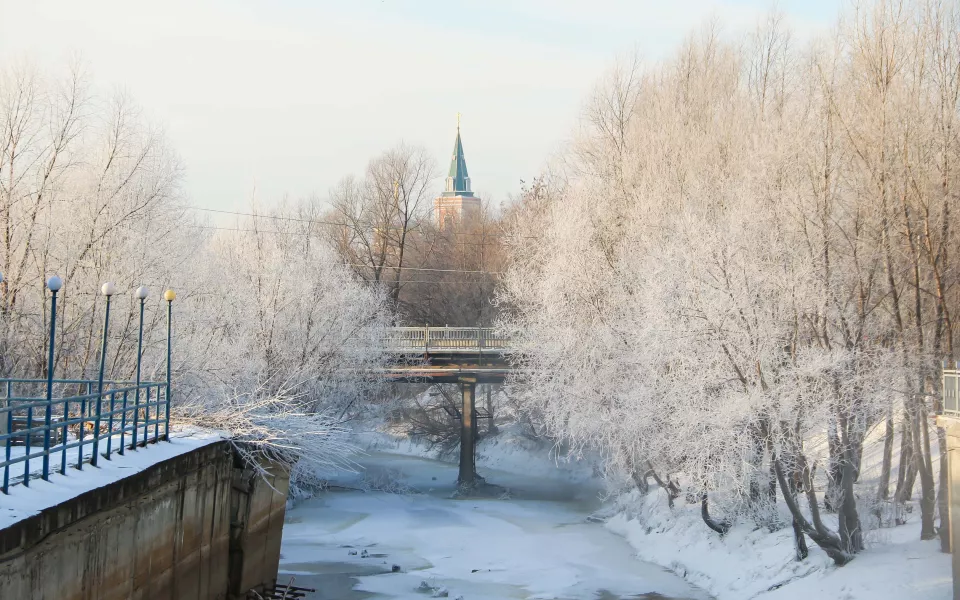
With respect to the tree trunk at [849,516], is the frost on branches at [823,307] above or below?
above

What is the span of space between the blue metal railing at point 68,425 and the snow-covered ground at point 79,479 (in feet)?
0.40

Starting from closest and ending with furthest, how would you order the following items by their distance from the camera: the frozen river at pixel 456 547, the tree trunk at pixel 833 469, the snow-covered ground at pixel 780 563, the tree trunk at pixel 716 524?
the snow-covered ground at pixel 780 563, the tree trunk at pixel 833 469, the frozen river at pixel 456 547, the tree trunk at pixel 716 524

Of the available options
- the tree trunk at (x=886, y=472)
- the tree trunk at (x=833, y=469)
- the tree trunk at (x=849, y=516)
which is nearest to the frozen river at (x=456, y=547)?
the tree trunk at (x=849, y=516)

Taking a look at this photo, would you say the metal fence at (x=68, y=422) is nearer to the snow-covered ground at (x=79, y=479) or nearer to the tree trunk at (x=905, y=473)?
the snow-covered ground at (x=79, y=479)

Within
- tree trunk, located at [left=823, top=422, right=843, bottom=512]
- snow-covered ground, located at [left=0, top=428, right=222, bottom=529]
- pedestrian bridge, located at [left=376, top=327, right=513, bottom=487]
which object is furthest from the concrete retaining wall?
pedestrian bridge, located at [left=376, top=327, right=513, bottom=487]

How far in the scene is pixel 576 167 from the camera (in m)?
30.4

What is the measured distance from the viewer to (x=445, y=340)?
34812mm

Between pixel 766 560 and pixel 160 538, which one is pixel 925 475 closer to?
pixel 766 560

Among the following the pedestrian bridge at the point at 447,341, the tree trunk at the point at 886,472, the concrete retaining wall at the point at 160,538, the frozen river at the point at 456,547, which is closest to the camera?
the concrete retaining wall at the point at 160,538

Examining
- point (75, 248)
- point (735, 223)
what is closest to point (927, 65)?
point (735, 223)

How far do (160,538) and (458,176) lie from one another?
129 m

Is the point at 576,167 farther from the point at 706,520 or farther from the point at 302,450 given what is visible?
the point at 302,450

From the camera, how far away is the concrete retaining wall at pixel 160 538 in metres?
9.26

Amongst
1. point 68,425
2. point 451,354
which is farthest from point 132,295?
point 451,354
